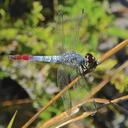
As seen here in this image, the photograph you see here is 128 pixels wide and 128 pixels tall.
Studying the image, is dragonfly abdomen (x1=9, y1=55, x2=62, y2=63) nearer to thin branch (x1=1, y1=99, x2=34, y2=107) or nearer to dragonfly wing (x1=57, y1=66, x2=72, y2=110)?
dragonfly wing (x1=57, y1=66, x2=72, y2=110)

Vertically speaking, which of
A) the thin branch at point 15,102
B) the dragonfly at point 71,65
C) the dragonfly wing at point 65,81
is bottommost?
the thin branch at point 15,102

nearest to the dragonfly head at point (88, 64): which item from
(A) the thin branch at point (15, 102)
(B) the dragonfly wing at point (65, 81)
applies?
(B) the dragonfly wing at point (65, 81)

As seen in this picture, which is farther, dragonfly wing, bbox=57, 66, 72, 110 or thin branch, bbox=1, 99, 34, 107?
thin branch, bbox=1, 99, 34, 107

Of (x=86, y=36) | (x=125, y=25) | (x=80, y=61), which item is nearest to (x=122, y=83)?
(x=86, y=36)

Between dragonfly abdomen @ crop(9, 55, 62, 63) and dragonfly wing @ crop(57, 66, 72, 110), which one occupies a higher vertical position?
dragonfly abdomen @ crop(9, 55, 62, 63)

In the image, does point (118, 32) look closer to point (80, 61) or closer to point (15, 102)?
point (15, 102)

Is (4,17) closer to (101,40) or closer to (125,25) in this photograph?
(101,40)

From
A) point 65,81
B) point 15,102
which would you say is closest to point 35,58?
point 65,81

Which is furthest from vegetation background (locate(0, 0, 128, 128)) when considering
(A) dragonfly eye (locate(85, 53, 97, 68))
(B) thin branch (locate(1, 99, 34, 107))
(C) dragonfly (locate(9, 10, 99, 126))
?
(A) dragonfly eye (locate(85, 53, 97, 68))

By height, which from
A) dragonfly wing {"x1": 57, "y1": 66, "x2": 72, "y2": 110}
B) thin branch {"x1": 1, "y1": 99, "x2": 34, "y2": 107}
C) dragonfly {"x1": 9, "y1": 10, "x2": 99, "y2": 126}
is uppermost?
dragonfly {"x1": 9, "y1": 10, "x2": 99, "y2": 126}

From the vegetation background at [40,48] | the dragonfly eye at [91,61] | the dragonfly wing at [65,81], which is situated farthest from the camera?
the vegetation background at [40,48]

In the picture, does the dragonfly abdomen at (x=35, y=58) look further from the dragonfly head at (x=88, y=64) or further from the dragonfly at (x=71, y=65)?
the dragonfly head at (x=88, y=64)

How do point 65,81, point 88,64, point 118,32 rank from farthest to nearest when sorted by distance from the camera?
point 118,32 → point 65,81 → point 88,64
